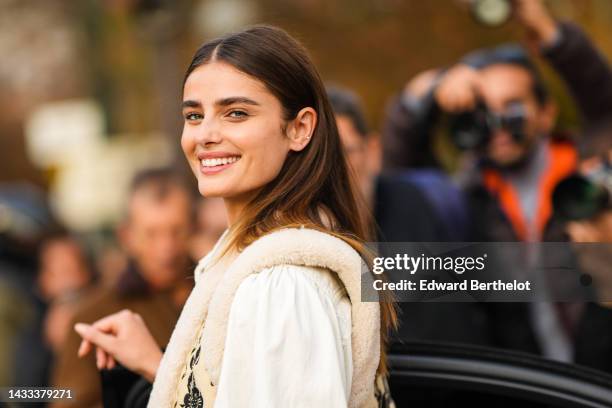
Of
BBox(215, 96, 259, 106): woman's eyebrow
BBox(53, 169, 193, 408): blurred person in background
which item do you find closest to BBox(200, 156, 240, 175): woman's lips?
BBox(215, 96, 259, 106): woman's eyebrow

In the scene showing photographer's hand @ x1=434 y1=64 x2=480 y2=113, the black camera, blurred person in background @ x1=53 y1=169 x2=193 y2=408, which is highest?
A: photographer's hand @ x1=434 y1=64 x2=480 y2=113

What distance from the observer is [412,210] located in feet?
11.2

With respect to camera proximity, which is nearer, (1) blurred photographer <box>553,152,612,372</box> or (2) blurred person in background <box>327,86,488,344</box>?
(1) blurred photographer <box>553,152,612,372</box>

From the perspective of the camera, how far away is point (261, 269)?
5.78 ft

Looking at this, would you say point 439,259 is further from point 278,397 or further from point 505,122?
point 505,122

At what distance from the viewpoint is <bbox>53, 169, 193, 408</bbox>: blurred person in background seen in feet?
9.25

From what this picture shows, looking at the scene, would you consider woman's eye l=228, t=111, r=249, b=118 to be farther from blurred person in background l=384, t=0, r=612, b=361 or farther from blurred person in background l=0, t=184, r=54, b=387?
blurred person in background l=0, t=184, r=54, b=387

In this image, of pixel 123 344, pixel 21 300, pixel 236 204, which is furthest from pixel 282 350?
pixel 21 300

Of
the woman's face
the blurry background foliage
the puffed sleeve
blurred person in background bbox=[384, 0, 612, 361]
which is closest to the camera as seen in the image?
the puffed sleeve

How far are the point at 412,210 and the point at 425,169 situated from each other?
73cm

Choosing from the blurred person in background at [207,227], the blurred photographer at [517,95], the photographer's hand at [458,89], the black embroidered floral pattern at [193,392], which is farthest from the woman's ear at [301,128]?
the blurred person in background at [207,227]

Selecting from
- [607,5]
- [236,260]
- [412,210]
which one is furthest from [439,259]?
[607,5]

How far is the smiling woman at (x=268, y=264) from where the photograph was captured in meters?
1.67

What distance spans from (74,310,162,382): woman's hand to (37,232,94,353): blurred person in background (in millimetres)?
2697
